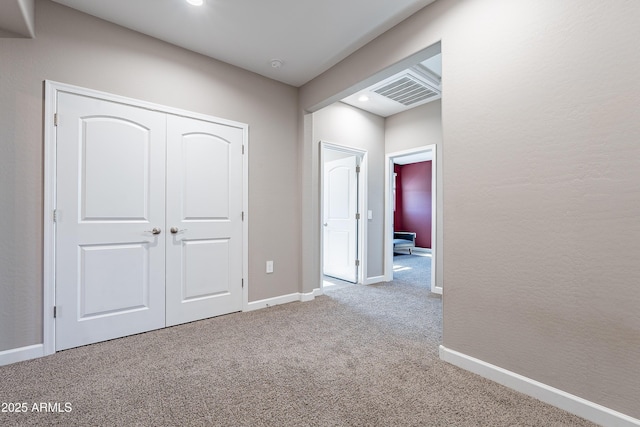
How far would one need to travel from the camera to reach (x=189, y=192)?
2.74 m

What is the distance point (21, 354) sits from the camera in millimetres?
1989

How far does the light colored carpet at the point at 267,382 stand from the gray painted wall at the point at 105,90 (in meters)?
0.60

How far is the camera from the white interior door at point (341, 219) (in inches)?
173

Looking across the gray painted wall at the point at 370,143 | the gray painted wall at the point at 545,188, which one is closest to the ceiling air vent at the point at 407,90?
the gray painted wall at the point at 370,143

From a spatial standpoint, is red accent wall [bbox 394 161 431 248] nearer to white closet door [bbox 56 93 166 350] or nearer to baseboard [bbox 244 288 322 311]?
baseboard [bbox 244 288 322 311]

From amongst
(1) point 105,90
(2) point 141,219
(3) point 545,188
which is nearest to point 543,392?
(3) point 545,188

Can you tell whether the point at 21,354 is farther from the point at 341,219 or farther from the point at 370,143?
the point at 370,143

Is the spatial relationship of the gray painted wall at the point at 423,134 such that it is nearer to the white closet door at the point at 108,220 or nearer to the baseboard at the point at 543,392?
the baseboard at the point at 543,392

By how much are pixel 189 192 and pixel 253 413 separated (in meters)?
2.02

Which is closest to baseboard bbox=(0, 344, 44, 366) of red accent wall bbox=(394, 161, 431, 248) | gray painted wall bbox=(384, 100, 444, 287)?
gray painted wall bbox=(384, 100, 444, 287)

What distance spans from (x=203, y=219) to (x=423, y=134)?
3.29m

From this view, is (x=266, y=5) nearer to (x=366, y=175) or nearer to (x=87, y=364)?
(x=366, y=175)

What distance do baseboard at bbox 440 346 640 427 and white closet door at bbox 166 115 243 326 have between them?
2.16m

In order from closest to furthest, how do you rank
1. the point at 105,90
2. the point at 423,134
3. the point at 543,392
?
the point at 543,392
the point at 105,90
the point at 423,134
